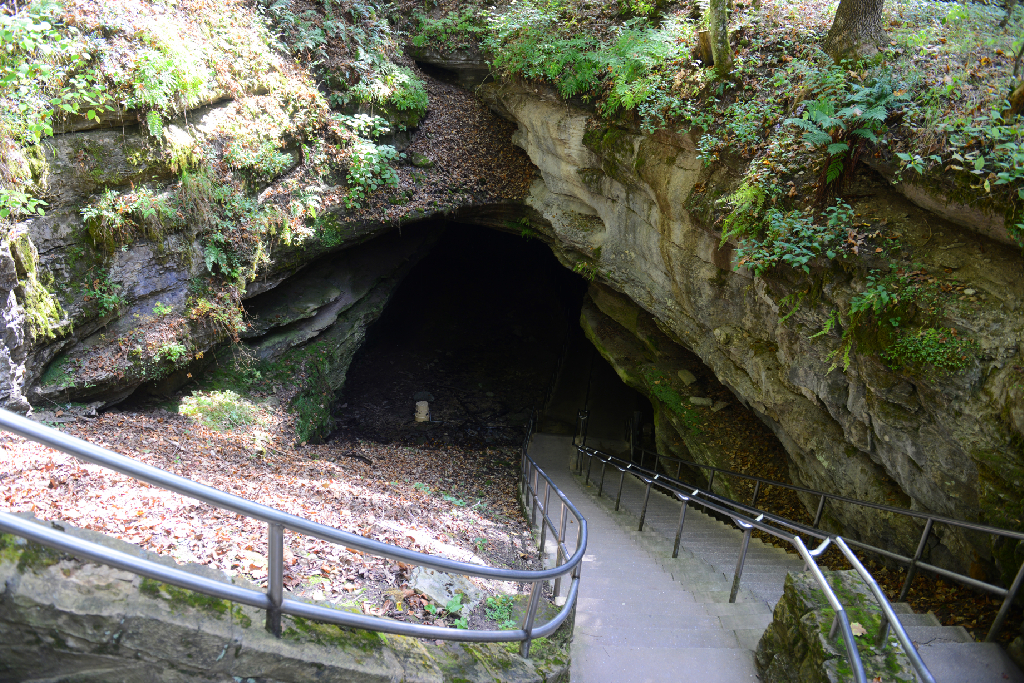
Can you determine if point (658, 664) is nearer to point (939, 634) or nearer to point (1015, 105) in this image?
point (939, 634)

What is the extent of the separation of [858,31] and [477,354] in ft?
40.8

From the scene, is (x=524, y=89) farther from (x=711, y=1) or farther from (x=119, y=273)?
(x=119, y=273)

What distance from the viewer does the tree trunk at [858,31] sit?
653 cm

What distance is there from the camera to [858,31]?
21.7 feet

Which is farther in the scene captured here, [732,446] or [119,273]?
[732,446]

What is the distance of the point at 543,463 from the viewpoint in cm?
1267

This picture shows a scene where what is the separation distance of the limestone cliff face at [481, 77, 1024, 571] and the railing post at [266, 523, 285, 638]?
5605 millimetres

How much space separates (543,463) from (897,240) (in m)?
8.61

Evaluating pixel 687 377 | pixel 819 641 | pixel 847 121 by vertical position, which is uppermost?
pixel 847 121

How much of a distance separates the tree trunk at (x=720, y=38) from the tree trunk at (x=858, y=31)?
1.33 m

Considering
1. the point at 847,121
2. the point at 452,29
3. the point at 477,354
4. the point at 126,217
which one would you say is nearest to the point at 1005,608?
the point at 847,121

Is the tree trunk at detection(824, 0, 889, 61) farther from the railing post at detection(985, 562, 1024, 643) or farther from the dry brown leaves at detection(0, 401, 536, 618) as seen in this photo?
the dry brown leaves at detection(0, 401, 536, 618)

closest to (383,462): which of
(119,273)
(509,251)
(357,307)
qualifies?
(357,307)

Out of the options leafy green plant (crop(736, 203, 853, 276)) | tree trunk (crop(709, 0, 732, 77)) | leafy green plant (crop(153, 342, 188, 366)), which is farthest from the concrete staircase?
tree trunk (crop(709, 0, 732, 77))
